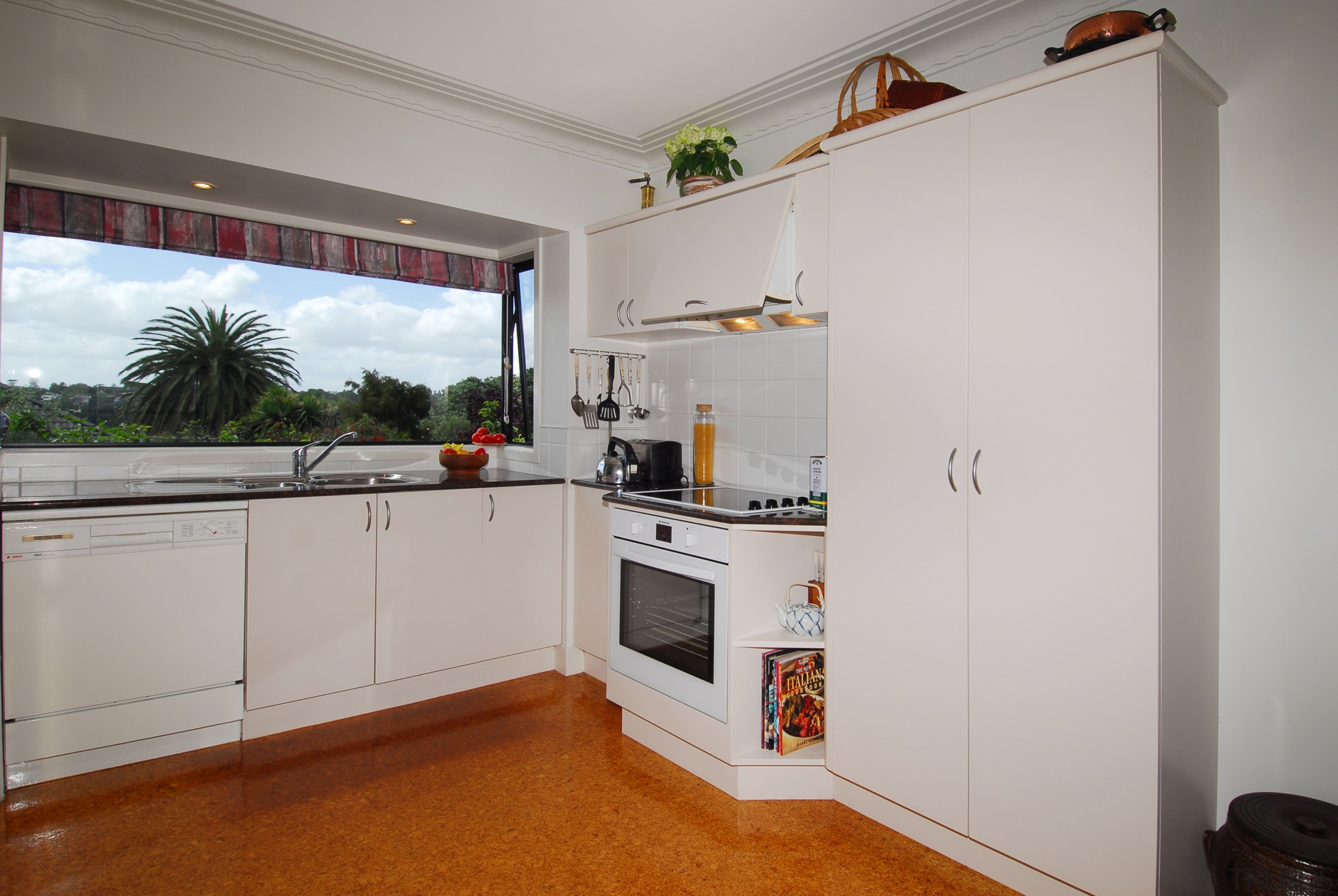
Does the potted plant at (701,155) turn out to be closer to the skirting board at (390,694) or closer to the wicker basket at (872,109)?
the wicker basket at (872,109)

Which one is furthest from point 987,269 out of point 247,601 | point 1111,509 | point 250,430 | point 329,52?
point 250,430

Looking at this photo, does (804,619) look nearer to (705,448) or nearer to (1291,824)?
(705,448)

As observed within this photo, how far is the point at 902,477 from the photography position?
81.7 inches

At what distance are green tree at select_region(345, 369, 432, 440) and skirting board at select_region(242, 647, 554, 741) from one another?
1.35 m

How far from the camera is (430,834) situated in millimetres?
2170

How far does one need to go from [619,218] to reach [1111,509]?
8.44 feet

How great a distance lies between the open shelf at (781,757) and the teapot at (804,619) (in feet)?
1.21

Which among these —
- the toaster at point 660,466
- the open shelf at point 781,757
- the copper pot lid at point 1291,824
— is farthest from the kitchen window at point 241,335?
the copper pot lid at point 1291,824

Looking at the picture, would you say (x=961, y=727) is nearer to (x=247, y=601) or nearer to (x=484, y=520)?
(x=484, y=520)

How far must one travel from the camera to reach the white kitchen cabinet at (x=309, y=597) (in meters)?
2.73

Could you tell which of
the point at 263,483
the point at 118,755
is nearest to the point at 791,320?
the point at 263,483

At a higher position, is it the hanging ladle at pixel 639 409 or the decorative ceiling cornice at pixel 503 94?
the decorative ceiling cornice at pixel 503 94

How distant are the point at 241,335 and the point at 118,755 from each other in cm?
187

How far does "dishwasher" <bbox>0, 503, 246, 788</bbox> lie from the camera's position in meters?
2.34
